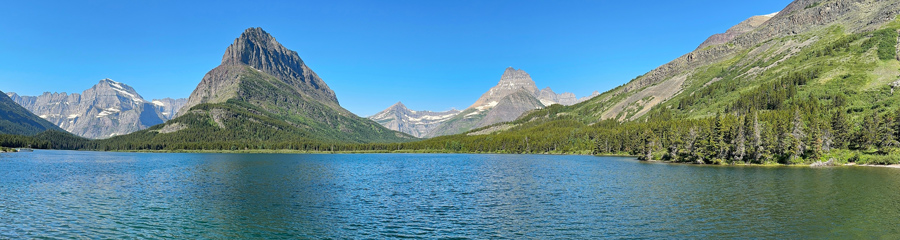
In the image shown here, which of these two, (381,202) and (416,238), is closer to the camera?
(416,238)

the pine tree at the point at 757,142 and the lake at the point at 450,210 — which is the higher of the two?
the pine tree at the point at 757,142

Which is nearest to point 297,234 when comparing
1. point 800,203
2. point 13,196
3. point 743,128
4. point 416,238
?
point 416,238

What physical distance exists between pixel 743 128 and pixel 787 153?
1286 centimetres

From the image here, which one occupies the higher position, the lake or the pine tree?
the pine tree

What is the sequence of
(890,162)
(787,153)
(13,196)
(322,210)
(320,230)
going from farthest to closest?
(787,153) < (890,162) < (13,196) < (322,210) < (320,230)

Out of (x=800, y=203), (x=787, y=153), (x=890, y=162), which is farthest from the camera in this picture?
(x=787, y=153)

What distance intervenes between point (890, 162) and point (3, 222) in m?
171

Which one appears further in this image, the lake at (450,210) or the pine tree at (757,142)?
the pine tree at (757,142)

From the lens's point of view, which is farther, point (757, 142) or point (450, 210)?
point (757, 142)

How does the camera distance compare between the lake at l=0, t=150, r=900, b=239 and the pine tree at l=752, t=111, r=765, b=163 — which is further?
the pine tree at l=752, t=111, r=765, b=163

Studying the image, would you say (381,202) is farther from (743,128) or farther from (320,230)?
(743,128)

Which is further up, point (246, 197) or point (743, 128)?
point (743, 128)

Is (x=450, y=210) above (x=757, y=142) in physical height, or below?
below

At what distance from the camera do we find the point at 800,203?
5059cm
